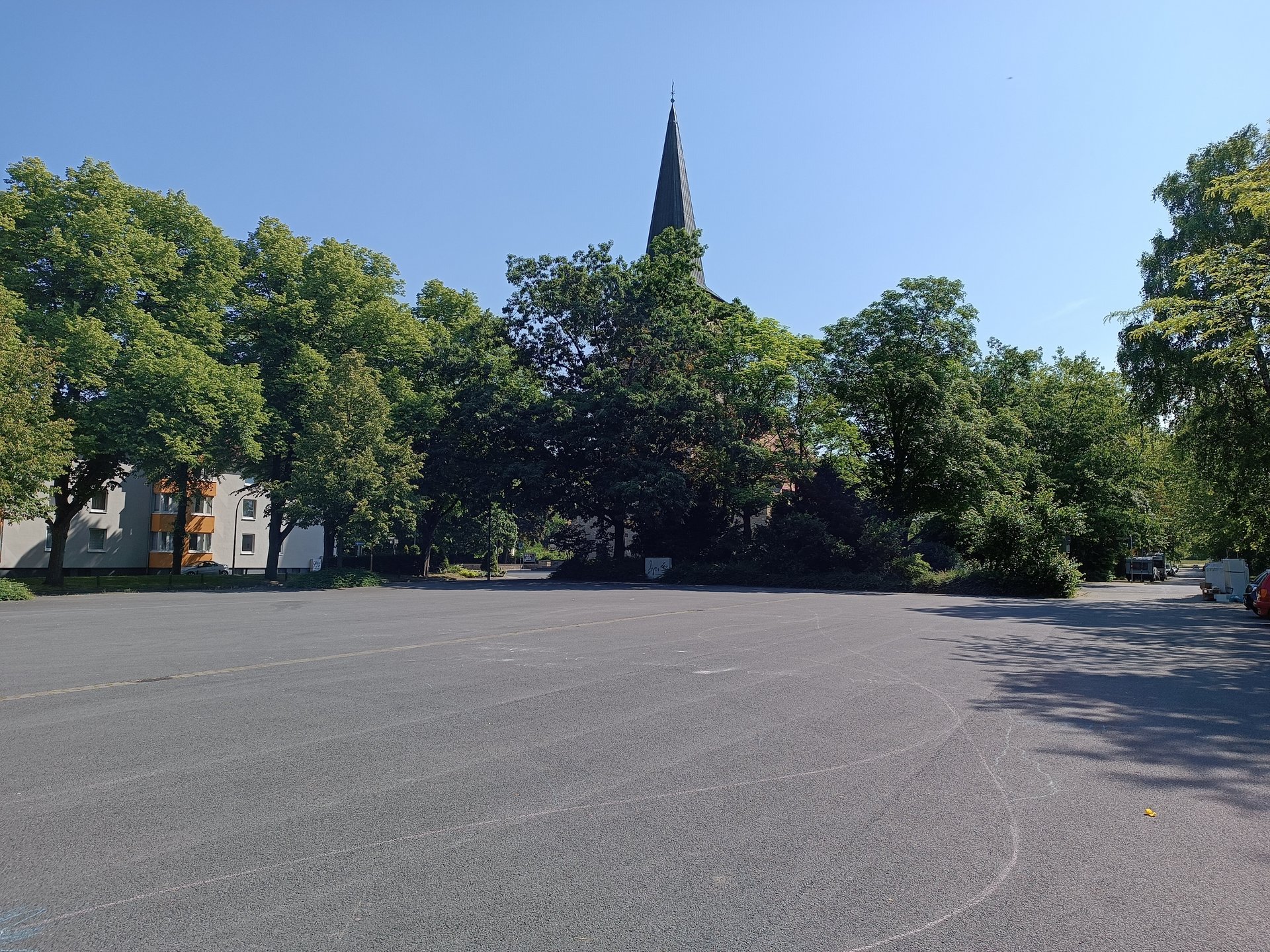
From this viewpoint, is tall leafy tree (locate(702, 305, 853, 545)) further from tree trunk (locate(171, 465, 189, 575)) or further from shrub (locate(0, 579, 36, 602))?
shrub (locate(0, 579, 36, 602))

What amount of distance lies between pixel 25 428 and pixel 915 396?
36670 mm

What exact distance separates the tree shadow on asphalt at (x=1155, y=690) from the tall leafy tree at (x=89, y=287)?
107 feet

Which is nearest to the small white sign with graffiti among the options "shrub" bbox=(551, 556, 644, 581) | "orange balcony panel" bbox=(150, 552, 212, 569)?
"shrub" bbox=(551, 556, 644, 581)

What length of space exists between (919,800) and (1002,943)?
1.92 meters

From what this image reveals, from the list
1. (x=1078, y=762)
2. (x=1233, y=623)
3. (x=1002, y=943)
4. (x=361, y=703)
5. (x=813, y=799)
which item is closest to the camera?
(x=1002, y=943)

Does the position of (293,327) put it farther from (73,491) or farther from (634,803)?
(634,803)

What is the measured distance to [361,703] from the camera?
8602 mm

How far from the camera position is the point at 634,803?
5277mm

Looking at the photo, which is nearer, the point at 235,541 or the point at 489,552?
the point at 489,552

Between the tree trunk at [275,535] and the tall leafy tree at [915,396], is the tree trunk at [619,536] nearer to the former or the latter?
the tall leafy tree at [915,396]

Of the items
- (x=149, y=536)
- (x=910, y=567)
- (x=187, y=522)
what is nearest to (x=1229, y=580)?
(x=910, y=567)

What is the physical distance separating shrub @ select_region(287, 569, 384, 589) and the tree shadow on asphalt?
28598 millimetres

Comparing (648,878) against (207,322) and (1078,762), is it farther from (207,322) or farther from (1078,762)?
(207,322)

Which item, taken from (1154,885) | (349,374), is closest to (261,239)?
(349,374)
